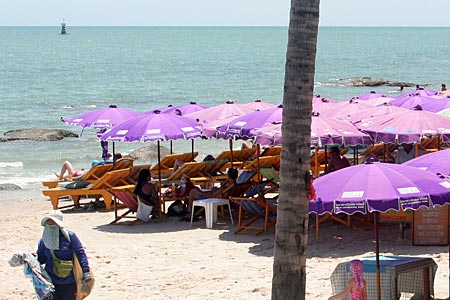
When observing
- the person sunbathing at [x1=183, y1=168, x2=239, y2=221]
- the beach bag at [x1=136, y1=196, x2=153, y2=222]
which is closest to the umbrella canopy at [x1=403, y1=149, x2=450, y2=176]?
the person sunbathing at [x1=183, y1=168, x2=239, y2=221]

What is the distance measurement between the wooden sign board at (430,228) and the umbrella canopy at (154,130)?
4.48 m

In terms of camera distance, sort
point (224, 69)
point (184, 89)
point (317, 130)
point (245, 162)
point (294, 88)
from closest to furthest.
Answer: point (294, 88) < point (317, 130) < point (245, 162) < point (184, 89) < point (224, 69)

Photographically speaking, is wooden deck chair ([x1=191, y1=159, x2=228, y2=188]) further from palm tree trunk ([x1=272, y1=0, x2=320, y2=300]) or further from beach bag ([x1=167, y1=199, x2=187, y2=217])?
palm tree trunk ([x1=272, y1=0, x2=320, y2=300])

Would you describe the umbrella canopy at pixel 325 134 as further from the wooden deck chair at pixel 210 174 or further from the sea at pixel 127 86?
the sea at pixel 127 86

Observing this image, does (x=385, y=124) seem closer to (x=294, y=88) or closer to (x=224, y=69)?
(x=294, y=88)

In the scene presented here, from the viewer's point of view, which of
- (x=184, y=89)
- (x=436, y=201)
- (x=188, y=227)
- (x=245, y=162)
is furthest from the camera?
(x=184, y=89)

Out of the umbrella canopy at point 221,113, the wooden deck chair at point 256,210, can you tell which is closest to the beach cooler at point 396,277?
the wooden deck chair at point 256,210

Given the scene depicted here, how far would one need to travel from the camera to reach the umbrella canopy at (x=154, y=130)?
1410 cm

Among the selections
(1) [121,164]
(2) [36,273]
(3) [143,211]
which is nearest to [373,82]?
(1) [121,164]

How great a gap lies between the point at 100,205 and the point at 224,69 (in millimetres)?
75339

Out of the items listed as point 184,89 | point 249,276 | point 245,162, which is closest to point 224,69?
point 184,89

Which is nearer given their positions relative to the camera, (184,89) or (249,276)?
(249,276)

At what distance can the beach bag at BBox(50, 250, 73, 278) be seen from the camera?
778cm

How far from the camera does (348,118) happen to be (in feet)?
53.8
